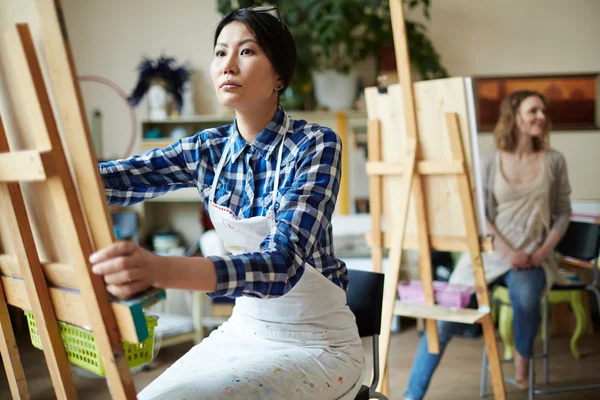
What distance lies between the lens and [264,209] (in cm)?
130

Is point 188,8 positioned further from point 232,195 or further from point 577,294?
point 232,195

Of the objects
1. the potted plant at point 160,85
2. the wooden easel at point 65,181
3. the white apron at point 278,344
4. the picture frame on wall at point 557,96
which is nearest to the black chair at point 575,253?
the picture frame on wall at point 557,96

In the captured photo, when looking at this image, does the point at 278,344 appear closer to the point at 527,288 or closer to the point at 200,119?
the point at 527,288

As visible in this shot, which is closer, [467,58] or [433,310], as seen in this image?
[433,310]

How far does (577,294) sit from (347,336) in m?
2.69

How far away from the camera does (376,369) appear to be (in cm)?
170

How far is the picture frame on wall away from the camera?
15.3 ft

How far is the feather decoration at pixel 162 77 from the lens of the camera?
15.3 feet

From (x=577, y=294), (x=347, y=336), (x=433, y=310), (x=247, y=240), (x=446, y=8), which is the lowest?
(x=577, y=294)

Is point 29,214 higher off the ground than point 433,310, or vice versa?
point 29,214

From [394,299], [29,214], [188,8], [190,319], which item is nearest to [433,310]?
[394,299]

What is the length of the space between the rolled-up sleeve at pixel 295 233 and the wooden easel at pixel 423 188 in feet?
3.11

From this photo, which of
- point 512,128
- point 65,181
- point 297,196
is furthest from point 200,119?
point 65,181

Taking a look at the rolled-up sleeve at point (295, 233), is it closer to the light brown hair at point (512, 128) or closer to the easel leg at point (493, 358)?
the easel leg at point (493, 358)
